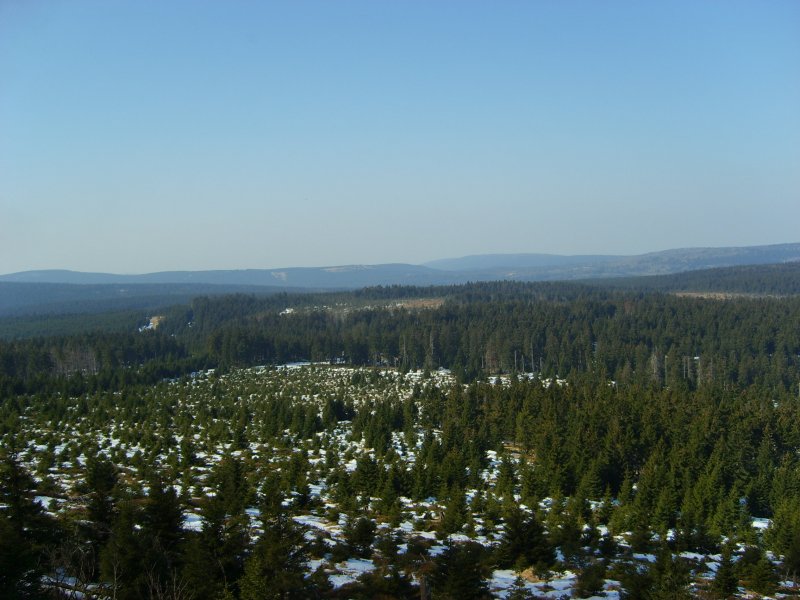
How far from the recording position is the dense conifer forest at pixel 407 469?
1933cm

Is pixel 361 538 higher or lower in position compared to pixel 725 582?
higher

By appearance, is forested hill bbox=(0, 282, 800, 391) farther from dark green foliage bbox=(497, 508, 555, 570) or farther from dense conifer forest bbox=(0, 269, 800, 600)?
dark green foliage bbox=(497, 508, 555, 570)

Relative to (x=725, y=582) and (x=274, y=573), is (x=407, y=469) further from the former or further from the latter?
(x=274, y=573)

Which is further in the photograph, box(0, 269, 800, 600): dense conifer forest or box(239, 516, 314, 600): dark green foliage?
box(0, 269, 800, 600): dense conifer forest

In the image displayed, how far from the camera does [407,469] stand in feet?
142

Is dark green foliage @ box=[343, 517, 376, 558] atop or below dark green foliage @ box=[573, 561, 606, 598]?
atop

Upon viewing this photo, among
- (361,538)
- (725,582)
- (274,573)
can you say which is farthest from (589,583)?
(274,573)

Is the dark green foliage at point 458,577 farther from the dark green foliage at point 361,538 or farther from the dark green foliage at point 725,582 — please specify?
the dark green foliage at point 725,582

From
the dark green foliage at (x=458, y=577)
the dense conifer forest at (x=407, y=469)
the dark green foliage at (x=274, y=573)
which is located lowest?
the dense conifer forest at (x=407, y=469)

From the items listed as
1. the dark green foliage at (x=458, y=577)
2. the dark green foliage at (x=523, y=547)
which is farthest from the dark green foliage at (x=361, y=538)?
the dark green foliage at (x=458, y=577)

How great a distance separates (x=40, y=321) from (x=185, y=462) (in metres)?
169

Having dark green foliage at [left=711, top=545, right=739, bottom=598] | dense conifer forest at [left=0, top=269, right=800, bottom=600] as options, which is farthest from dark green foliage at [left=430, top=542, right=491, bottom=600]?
dark green foliage at [left=711, top=545, right=739, bottom=598]

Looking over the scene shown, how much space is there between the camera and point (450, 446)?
47.5 meters

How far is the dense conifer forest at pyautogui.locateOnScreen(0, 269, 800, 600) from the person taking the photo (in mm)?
19328
